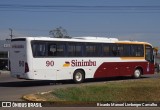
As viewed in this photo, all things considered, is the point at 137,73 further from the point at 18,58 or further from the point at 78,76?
the point at 18,58

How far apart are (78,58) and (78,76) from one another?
1.23 m

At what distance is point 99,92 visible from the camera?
941 inches

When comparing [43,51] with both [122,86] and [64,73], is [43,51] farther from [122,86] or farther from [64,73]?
[122,86]

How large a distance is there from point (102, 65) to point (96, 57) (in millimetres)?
883

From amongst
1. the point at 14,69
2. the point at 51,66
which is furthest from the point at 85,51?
the point at 14,69

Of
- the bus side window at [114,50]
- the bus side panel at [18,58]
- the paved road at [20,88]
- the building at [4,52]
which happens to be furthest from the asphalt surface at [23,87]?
the building at [4,52]

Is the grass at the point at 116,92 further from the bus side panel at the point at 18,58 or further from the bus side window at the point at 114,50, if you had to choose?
the bus side window at the point at 114,50

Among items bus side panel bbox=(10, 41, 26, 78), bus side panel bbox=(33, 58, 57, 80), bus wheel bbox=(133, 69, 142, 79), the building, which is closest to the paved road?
bus side panel bbox=(33, 58, 57, 80)

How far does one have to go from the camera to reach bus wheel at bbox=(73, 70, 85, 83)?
28.1 metres

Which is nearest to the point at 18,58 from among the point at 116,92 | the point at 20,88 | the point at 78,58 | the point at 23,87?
the point at 23,87

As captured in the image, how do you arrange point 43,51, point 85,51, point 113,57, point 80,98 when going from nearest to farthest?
point 80,98
point 43,51
point 85,51
point 113,57

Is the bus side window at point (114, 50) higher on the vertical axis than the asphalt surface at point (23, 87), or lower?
higher

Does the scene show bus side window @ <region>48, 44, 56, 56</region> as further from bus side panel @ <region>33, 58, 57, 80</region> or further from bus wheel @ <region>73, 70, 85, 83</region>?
bus wheel @ <region>73, 70, 85, 83</region>

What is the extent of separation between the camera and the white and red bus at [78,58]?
25.5m
